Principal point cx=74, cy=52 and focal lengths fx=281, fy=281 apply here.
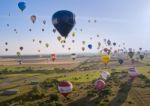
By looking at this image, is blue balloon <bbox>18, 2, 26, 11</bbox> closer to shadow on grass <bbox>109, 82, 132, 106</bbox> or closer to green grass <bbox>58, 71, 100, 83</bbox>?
green grass <bbox>58, 71, 100, 83</bbox>

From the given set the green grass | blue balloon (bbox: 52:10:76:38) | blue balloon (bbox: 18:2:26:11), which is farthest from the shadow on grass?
blue balloon (bbox: 18:2:26:11)

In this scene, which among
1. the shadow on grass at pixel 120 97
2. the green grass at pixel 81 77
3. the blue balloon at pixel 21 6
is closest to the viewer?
the shadow on grass at pixel 120 97

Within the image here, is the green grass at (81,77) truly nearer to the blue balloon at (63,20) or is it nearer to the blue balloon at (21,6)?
the blue balloon at (63,20)

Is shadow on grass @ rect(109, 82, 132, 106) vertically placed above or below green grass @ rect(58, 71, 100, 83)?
below

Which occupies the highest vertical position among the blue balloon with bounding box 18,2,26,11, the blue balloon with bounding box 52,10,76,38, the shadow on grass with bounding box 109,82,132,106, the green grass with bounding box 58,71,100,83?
the blue balloon with bounding box 18,2,26,11

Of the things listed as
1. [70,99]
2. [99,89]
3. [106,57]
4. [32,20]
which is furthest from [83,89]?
[106,57]

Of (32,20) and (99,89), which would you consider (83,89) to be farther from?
(32,20)

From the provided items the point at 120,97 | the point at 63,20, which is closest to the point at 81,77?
the point at 63,20

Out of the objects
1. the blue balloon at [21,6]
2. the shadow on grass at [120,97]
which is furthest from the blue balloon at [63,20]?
the blue balloon at [21,6]

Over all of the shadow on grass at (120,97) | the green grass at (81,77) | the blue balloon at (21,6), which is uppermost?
the blue balloon at (21,6)
